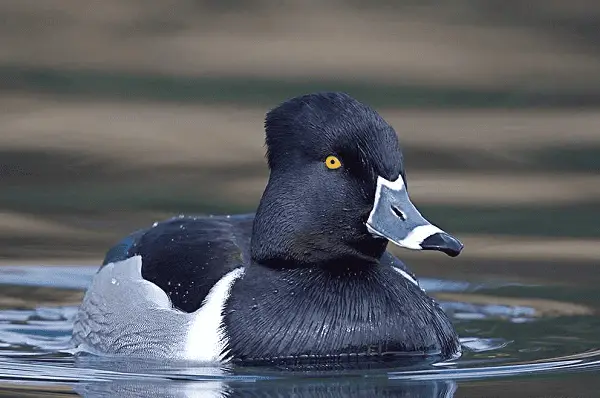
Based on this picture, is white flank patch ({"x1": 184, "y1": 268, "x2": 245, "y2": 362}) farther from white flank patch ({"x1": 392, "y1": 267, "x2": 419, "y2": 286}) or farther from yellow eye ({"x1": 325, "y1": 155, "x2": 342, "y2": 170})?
white flank patch ({"x1": 392, "y1": 267, "x2": 419, "y2": 286})

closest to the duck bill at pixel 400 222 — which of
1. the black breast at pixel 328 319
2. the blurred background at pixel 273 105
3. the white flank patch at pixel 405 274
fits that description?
the black breast at pixel 328 319

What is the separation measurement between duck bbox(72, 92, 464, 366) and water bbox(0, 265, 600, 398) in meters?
0.15

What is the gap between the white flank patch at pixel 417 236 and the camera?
844 centimetres

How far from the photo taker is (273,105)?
1396 cm

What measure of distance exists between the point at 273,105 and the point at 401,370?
564cm

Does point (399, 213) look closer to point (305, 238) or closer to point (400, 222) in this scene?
point (400, 222)

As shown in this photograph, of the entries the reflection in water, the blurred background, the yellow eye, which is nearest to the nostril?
the yellow eye

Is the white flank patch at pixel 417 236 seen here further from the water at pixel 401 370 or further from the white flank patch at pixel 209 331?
the white flank patch at pixel 209 331

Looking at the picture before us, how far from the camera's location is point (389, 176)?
869 cm

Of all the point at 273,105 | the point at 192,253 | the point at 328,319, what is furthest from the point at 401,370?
the point at 273,105

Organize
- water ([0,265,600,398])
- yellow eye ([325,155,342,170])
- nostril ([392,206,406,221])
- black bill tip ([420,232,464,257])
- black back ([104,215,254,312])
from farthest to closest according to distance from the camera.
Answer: black back ([104,215,254,312]), yellow eye ([325,155,342,170]), nostril ([392,206,406,221]), water ([0,265,600,398]), black bill tip ([420,232,464,257])

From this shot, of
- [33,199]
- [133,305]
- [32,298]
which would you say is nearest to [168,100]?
[33,199]

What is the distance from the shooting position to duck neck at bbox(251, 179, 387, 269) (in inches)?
350

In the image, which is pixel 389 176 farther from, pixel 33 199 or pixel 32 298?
pixel 33 199
